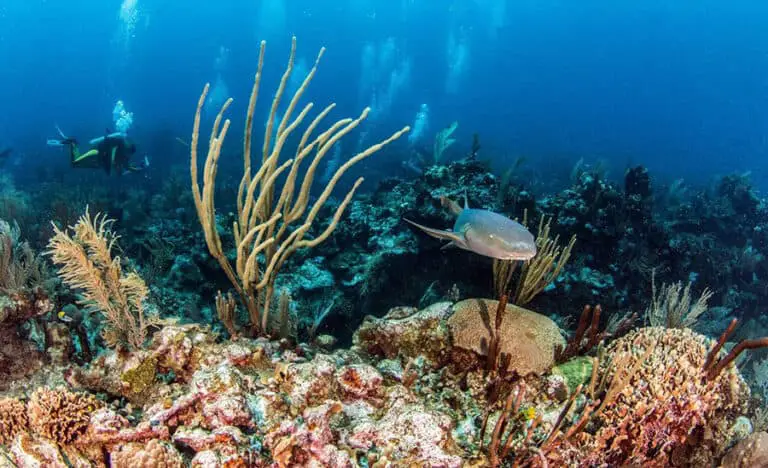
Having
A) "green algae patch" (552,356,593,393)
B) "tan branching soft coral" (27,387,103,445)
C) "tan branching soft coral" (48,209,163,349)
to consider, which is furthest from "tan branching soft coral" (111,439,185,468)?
"green algae patch" (552,356,593,393)

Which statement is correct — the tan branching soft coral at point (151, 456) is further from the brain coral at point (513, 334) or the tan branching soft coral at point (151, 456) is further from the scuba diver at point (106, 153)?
the scuba diver at point (106, 153)

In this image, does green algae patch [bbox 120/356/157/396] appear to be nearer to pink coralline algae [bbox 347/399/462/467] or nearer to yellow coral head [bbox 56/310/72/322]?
yellow coral head [bbox 56/310/72/322]

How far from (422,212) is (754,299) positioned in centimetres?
790

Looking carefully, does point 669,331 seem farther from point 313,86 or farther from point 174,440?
point 313,86

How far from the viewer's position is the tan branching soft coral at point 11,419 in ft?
6.72

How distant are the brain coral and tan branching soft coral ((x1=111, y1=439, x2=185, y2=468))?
1.80 meters

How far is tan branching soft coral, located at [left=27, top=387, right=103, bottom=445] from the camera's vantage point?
1.92 m

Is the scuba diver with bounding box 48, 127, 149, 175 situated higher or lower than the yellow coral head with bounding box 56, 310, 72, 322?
higher

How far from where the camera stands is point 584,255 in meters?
5.91

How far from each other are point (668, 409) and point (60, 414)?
337 cm

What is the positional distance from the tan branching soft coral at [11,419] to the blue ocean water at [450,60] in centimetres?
4548

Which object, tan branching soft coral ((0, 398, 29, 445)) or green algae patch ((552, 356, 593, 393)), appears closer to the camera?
tan branching soft coral ((0, 398, 29, 445))

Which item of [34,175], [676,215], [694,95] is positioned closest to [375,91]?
[34,175]

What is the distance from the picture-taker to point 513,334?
9.27 feet
